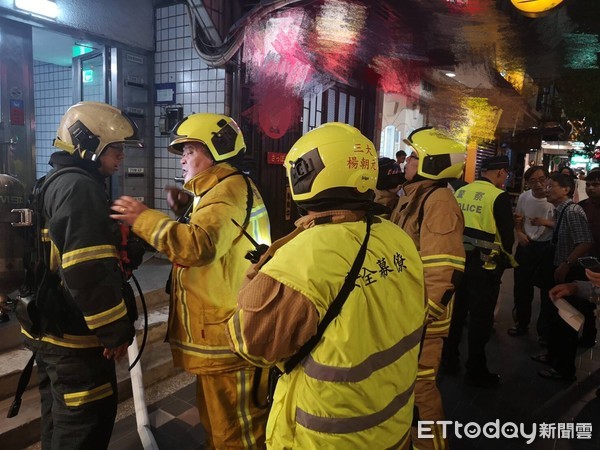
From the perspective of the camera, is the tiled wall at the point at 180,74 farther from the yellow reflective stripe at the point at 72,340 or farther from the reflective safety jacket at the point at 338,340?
the reflective safety jacket at the point at 338,340

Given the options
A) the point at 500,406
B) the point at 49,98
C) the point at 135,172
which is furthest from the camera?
the point at 49,98

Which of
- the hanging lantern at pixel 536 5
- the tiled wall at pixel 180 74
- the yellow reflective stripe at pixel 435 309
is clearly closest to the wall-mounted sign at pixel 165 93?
the tiled wall at pixel 180 74

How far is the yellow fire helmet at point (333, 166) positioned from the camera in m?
Answer: 1.59

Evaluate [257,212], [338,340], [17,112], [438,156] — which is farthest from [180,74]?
[338,340]

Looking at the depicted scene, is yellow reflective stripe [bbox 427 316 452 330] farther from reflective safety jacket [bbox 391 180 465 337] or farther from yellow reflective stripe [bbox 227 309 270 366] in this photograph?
yellow reflective stripe [bbox 227 309 270 366]

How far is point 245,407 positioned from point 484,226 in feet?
9.90

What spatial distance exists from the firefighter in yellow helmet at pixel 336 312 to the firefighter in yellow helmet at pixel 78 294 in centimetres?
112

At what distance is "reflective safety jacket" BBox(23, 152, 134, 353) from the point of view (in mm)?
2188

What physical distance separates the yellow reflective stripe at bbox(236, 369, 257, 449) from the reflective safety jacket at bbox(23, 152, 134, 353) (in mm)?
712

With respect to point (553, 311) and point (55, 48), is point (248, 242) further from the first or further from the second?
point (55, 48)

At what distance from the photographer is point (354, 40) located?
20.5 feet

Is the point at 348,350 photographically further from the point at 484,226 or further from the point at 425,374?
the point at 484,226

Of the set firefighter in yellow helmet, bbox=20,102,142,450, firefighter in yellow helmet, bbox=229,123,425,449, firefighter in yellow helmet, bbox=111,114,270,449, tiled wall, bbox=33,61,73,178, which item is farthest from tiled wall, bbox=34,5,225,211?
firefighter in yellow helmet, bbox=229,123,425,449

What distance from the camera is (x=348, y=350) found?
1.40m
